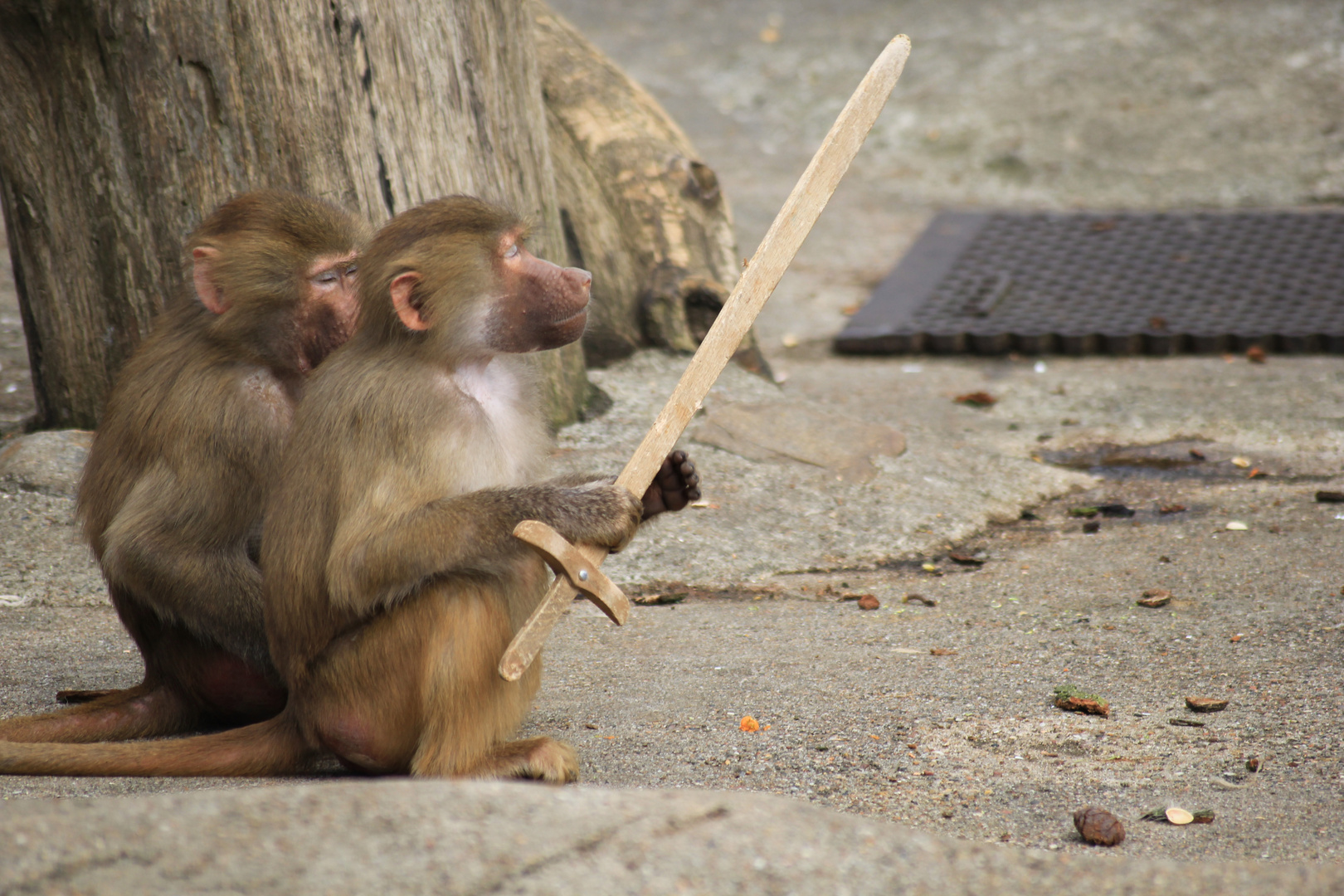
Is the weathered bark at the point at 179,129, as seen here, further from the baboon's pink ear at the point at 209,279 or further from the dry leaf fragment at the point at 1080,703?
the dry leaf fragment at the point at 1080,703

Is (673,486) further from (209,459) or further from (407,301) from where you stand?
(209,459)

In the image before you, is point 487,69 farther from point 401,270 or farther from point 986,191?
point 986,191

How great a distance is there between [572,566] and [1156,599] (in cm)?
187

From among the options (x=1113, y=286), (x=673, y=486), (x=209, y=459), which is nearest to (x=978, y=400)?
(x=1113, y=286)

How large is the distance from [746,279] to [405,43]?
1877 millimetres

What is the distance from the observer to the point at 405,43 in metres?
3.87

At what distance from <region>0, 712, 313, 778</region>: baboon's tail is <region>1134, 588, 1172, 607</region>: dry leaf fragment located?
7.09 ft

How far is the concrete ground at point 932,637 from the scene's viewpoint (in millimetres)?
1856

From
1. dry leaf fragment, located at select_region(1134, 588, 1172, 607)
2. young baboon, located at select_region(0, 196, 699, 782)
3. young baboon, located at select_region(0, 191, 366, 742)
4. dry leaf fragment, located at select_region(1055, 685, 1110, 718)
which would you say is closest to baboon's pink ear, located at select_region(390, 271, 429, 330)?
young baboon, located at select_region(0, 196, 699, 782)

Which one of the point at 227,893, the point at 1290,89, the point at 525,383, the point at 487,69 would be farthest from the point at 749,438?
the point at 1290,89

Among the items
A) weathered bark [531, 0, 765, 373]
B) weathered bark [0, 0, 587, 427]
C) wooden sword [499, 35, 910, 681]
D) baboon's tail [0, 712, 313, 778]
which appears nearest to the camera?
wooden sword [499, 35, 910, 681]

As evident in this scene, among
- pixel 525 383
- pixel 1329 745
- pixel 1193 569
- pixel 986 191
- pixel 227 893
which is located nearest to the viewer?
pixel 227 893

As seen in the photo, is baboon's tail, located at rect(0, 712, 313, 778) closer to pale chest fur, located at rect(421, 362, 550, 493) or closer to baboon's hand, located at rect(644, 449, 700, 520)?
pale chest fur, located at rect(421, 362, 550, 493)

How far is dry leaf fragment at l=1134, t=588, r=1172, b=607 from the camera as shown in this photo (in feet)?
11.3
